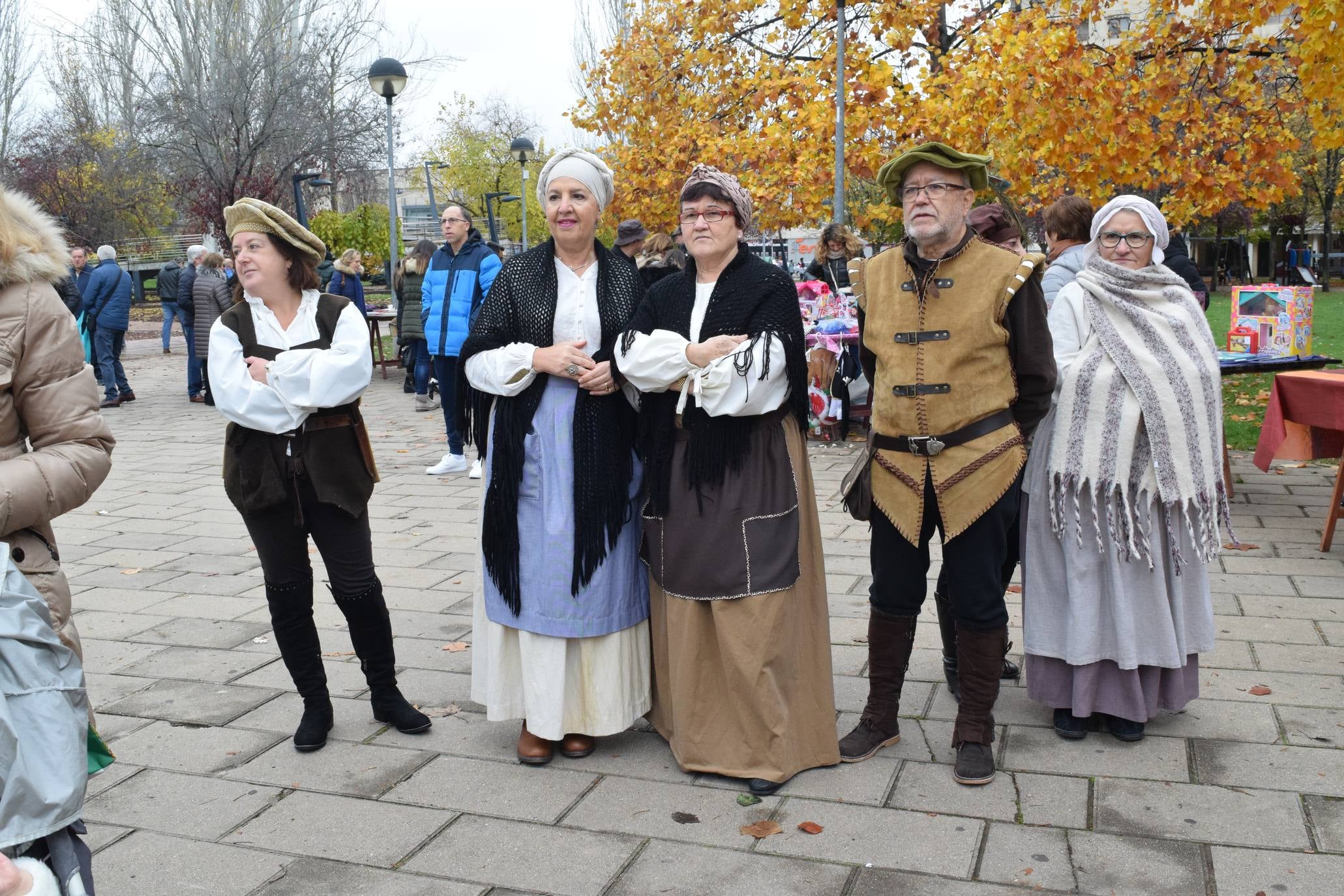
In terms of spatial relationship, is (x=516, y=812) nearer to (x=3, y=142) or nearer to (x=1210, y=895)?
(x=1210, y=895)

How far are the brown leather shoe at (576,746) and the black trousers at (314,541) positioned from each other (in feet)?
2.72

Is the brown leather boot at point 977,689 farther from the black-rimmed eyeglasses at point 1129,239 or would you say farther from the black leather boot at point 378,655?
the black leather boot at point 378,655

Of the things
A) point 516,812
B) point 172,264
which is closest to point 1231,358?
point 516,812

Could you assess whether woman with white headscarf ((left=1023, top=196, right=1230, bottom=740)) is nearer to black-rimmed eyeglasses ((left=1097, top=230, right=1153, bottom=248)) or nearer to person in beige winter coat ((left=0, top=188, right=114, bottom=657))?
black-rimmed eyeglasses ((left=1097, top=230, right=1153, bottom=248))

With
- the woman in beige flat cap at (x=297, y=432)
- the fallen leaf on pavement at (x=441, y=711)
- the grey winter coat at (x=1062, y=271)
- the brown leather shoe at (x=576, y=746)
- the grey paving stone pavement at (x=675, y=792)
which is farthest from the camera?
the grey winter coat at (x=1062, y=271)

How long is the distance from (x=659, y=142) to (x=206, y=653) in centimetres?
1126

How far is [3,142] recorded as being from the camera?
3191 cm

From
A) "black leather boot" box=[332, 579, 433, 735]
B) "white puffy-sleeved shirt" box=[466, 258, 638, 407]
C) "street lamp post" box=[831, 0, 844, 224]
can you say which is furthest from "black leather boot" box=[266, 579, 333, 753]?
"street lamp post" box=[831, 0, 844, 224]

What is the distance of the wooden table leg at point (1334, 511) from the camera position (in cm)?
592

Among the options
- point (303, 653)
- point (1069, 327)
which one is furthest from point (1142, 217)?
point (303, 653)

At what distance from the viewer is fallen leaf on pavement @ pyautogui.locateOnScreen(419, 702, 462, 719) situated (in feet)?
13.7

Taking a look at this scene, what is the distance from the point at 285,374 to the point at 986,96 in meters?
8.20

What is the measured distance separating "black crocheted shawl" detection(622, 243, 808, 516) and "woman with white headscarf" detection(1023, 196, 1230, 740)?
91 cm

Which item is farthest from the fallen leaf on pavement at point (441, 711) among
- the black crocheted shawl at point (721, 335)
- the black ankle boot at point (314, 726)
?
the black crocheted shawl at point (721, 335)
